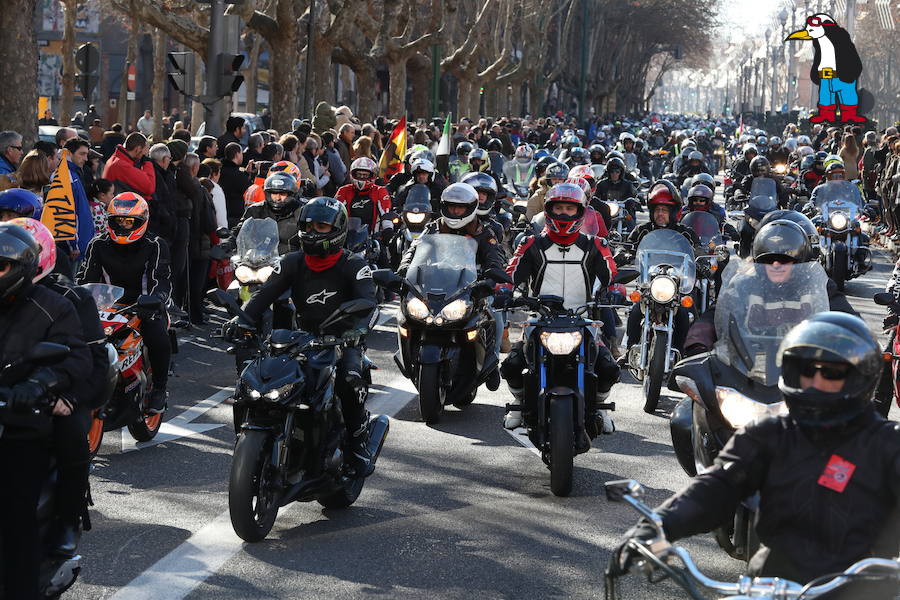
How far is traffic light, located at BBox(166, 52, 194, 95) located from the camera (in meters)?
18.3

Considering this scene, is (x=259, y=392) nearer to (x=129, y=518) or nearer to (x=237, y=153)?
(x=129, y=518)

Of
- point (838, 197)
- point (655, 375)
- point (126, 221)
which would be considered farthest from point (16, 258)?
point (838, 197)

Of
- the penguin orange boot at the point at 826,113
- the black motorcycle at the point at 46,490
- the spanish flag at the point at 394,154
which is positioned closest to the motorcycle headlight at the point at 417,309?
the black motorcycle at the point at 46,490

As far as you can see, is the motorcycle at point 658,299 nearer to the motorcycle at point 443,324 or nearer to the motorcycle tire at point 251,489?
the motorcycle at point 443,324

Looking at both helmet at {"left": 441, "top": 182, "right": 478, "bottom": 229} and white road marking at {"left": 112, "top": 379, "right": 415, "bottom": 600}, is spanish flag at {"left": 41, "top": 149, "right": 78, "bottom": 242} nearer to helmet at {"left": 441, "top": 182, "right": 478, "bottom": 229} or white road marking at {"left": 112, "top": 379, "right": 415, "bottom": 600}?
helmet at {"left": 441, "top": 182, "right": 478, "bottom": 229}

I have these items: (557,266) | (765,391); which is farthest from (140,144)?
(765,391)

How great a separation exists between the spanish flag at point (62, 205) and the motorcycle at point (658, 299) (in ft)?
13.9

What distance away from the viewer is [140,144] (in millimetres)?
14180

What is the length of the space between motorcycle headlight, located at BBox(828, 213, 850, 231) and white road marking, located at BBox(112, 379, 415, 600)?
13002 mm

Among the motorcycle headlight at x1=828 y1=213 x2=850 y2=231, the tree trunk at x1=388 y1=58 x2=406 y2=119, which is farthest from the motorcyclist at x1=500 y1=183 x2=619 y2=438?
the tree trunk at x1=388 y1=58 x2=406 y2=119

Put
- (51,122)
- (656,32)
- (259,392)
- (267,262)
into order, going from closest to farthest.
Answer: (259,392), (267,262), (51,122), (656,32)

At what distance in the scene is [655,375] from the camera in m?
11.2

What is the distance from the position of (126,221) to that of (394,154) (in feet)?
45.9

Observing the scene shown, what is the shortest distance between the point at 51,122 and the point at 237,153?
661 inches
